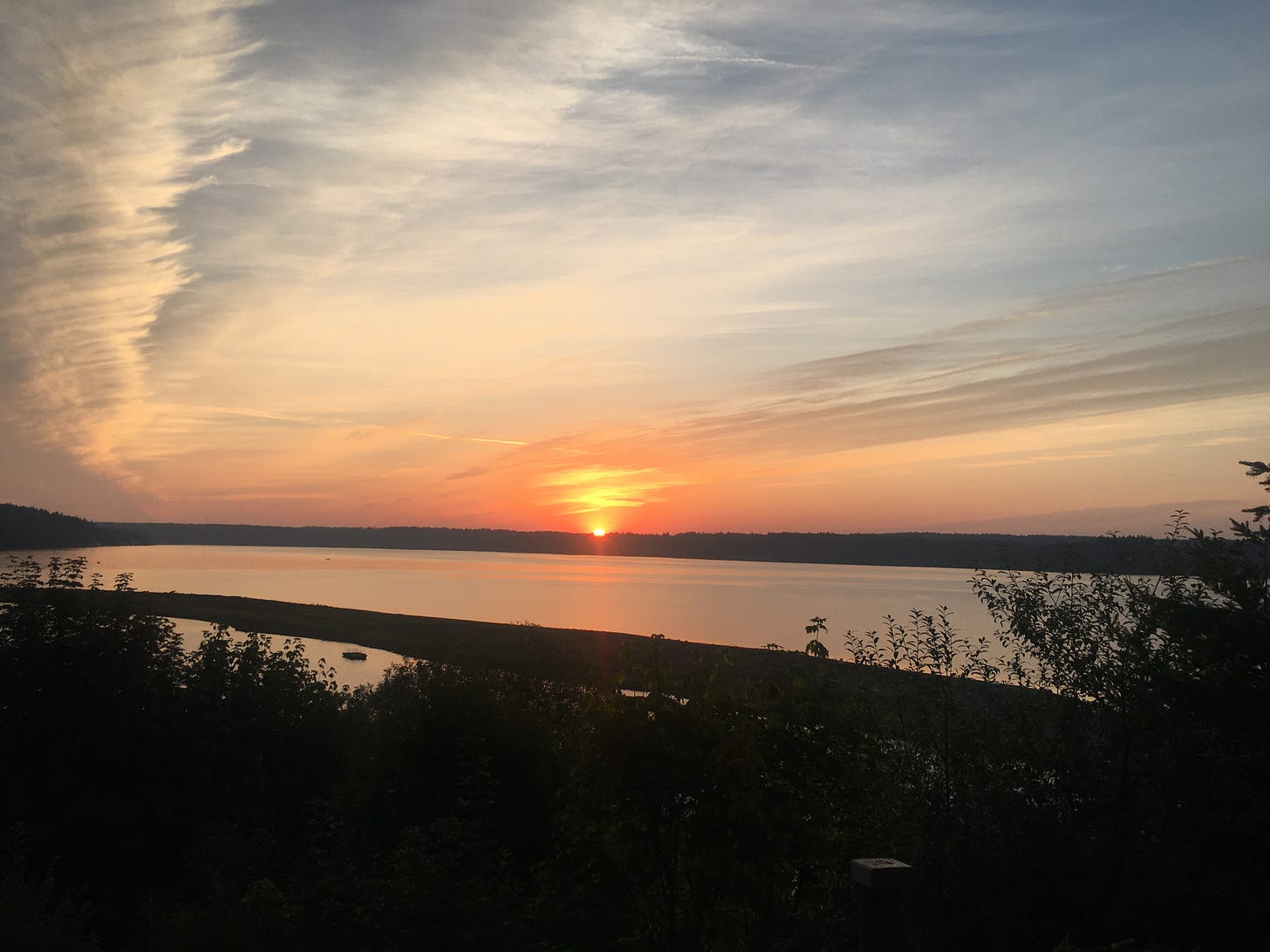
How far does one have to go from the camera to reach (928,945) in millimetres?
11242

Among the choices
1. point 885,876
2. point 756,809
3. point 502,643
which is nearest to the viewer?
point 885,876

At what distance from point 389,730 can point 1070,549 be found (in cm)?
1480

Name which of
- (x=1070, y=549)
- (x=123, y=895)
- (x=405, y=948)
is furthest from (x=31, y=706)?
(x=1070, y=549)

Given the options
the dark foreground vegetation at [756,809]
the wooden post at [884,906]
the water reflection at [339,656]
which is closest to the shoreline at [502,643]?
the dark foreground vegetation at [756,809]

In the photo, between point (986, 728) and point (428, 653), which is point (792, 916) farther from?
point (428, 653)

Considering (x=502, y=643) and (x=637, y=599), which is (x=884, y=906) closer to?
(x=502, y=643)

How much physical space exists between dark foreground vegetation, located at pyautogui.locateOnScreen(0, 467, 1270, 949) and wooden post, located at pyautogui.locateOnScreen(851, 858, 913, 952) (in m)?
3.04

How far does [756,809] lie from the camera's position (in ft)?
27.5

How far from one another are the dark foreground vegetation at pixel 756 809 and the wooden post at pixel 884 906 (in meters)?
3.04

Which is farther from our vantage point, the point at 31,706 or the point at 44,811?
the point at 31,706

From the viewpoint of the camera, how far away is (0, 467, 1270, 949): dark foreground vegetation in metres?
8.88

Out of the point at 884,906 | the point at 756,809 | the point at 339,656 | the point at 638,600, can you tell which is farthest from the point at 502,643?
the point at 638,600

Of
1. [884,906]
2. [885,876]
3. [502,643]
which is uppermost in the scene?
[885,876]

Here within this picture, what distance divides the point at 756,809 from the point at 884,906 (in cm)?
329
